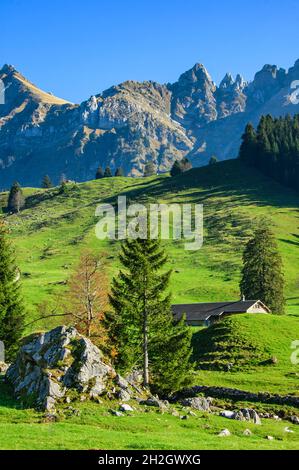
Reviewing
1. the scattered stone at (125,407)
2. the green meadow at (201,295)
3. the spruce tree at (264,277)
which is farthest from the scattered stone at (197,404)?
the spruce tree at (264,277)

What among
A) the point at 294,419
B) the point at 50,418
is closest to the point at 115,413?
the point at 50,418

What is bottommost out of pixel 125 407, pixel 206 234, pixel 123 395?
pixel 125 407

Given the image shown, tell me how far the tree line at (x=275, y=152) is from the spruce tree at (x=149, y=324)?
14609 centimetres

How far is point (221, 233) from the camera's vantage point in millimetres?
141625

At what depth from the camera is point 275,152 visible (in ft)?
607

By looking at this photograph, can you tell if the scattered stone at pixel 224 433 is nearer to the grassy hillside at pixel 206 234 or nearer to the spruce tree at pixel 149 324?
the spruce tree at pixel 149 324

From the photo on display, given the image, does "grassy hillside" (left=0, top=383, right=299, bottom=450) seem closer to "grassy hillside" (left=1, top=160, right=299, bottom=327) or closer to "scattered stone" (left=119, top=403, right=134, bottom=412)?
"scattered stone" (left=119, top=403, right=134, bottom=412)

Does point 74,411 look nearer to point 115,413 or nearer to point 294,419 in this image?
point 115,413

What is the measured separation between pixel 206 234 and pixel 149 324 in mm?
102712

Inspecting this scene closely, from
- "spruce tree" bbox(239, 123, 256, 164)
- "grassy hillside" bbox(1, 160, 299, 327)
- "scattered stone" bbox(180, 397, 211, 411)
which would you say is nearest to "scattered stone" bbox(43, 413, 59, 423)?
"scattered stone" bbox(180, 397, 211, 411)

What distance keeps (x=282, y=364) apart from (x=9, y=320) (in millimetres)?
29868

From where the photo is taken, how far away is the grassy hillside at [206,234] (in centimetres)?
10144

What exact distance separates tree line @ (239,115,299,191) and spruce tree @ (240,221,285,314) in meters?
102

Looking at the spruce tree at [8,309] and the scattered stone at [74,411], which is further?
the spruce tree at [8,309]
